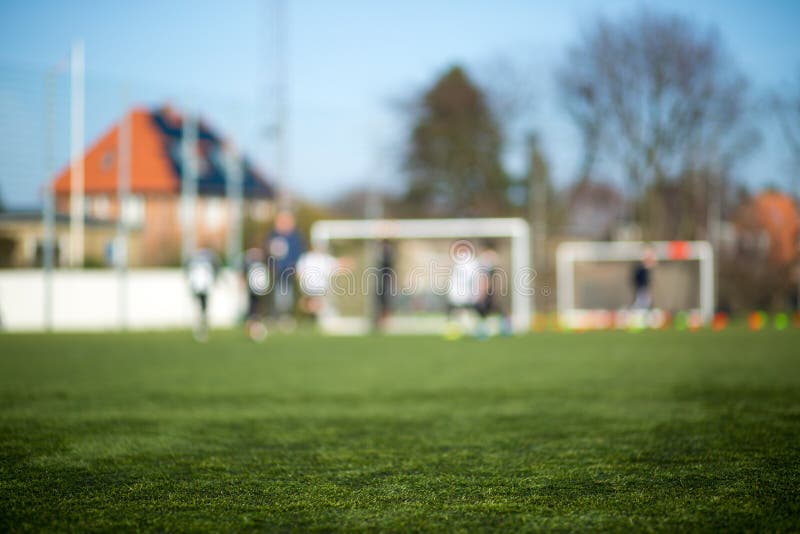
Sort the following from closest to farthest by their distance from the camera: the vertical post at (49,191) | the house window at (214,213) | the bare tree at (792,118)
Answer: the vertical post at (49,191), the house window at (214,213), the bare tree at (792,118)

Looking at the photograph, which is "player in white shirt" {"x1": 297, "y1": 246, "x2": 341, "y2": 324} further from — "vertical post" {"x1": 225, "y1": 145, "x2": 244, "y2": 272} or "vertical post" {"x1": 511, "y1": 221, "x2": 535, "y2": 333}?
"vertical post" {"x1": 511, "y1": 221, "x2": 535, "y2": 333}

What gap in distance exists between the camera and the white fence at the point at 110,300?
18.2 meters

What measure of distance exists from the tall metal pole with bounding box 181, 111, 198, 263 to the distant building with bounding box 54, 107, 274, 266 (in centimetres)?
11

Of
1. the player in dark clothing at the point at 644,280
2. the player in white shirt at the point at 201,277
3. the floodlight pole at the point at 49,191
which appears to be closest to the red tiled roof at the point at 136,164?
the floodlight pole at the point at 49,191

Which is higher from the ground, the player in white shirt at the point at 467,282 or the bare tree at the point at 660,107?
the bare tree at the point at 660,107

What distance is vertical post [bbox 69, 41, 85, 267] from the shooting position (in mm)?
17969

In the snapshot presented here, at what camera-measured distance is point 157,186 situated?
62.5 ft

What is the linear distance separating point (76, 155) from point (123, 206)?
1550 millimetres

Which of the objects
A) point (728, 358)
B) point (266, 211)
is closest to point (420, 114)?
point (266, 211)

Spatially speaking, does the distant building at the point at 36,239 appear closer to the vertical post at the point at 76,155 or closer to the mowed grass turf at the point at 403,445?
the vertical post at the point at 76,155

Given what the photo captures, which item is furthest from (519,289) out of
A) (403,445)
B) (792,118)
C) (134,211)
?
(403,445)

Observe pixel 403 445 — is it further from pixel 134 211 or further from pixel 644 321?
pixel 134 211

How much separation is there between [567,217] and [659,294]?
Result: 6.13m

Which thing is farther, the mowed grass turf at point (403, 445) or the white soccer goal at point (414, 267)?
the white soccer goal at point (414, 267)
